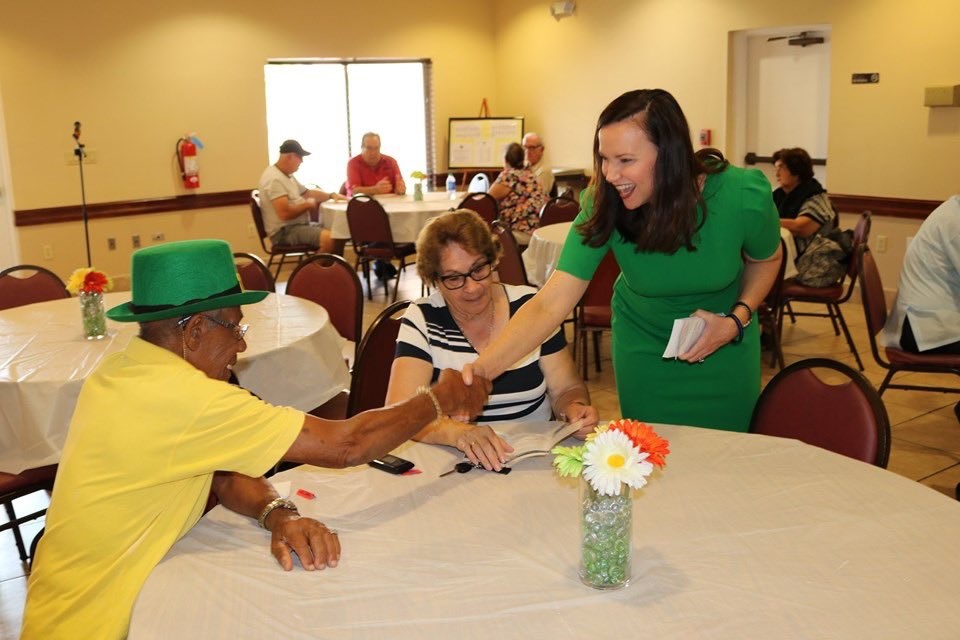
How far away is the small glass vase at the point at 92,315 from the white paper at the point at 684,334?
7.51ft

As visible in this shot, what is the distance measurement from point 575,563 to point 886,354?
3239 millimetres

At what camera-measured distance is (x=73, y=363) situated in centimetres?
346

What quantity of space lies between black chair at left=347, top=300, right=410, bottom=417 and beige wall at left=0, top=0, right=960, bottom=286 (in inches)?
226

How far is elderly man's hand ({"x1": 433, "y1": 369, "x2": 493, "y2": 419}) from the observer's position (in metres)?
2.24

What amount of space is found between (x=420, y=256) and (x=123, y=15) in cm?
759

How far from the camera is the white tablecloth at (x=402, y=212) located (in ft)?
26.8

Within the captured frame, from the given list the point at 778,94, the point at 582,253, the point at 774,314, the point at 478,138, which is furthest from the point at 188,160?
the point at 582,253

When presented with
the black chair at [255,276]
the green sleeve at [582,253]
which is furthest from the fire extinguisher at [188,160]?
the green sleeve at [582,253]

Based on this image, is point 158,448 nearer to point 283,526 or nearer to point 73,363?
point 283,526

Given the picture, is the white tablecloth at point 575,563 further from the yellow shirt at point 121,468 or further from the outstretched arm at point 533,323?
the outstretched arm at point 533,323

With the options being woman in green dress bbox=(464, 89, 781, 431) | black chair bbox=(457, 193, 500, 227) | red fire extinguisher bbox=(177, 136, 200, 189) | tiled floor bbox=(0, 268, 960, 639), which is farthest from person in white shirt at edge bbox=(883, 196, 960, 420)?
red fire extinguisher bbox=(177, 136, 200, 189)

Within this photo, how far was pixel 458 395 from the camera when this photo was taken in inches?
90.2

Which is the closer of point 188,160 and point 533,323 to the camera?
point 533,323

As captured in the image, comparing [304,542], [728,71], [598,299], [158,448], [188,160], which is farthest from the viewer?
[188,160]
